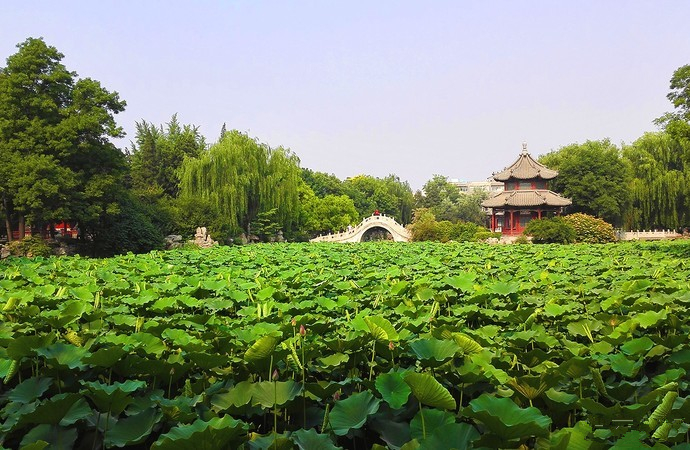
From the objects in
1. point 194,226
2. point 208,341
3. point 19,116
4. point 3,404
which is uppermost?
point 19,116

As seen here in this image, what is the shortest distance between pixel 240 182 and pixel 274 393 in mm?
25487

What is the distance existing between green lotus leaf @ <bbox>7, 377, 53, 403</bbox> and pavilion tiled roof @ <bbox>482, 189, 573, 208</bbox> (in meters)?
32.4

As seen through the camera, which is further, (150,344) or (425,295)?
(425,295)

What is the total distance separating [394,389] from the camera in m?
1.83

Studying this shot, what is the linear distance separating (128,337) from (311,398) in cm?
100

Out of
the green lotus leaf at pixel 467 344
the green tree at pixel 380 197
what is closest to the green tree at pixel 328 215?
the green tree at pixel 380 197

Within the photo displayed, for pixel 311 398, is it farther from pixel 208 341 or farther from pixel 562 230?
pixel 562 230

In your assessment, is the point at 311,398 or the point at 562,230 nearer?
the point at 311,398

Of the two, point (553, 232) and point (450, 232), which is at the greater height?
point (450, 232)

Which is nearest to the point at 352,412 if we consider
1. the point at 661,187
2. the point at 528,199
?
the point at 528,199

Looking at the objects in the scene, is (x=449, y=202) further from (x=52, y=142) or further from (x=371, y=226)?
(x=52, y=142)

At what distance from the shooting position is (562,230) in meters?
27.1

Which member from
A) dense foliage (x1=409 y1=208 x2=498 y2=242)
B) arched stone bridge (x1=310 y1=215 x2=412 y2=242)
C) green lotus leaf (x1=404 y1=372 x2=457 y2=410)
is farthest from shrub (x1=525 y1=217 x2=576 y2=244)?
green lotus leaf (x1=404 y1=372 x2=457 y2=410)

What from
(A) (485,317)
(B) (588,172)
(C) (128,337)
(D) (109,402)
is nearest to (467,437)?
(D) (109,402)
